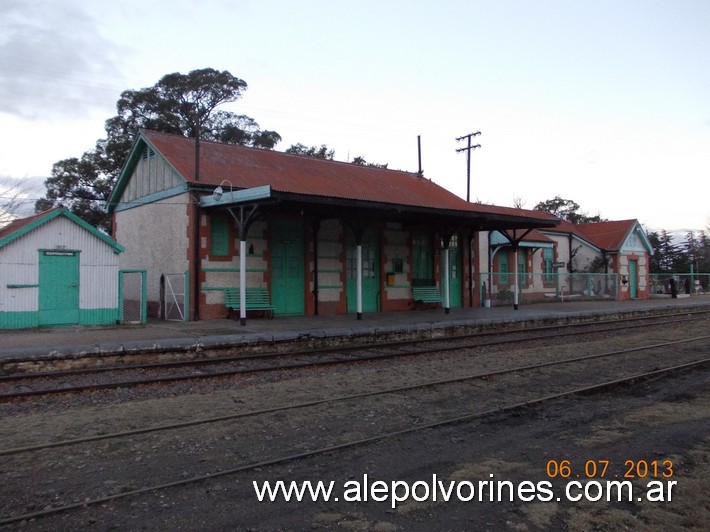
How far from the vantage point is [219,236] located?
58.0 ft

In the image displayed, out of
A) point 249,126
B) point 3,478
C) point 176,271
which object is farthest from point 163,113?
point 3,478

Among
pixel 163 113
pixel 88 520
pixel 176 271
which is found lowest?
pixel 88 520

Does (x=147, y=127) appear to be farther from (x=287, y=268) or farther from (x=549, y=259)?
(x=549, y=259)

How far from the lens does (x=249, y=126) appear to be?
3788 centimetres

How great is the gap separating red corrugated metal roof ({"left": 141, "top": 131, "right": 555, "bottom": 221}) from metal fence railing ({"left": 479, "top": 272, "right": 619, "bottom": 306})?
4300 mm

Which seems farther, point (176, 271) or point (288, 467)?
point (176, 271)

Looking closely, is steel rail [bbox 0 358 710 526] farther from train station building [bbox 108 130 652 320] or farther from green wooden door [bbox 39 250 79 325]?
green wooden door [bbox 39 250 79 325]

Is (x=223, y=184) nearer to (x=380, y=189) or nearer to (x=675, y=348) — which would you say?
(x=380, y=189)

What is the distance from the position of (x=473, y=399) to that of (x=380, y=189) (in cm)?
1618

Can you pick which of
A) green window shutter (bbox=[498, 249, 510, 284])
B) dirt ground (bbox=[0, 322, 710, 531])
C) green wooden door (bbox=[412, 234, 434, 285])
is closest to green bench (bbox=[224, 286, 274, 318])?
green wooden door (bbox=[412, 234, 434, 285])

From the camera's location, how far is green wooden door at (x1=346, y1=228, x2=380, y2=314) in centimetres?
2062

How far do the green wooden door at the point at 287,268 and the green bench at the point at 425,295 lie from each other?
5060 mm

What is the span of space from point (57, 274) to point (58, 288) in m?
0.36

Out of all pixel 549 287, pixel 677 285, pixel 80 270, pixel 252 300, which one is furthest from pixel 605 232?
pixel 80 270
